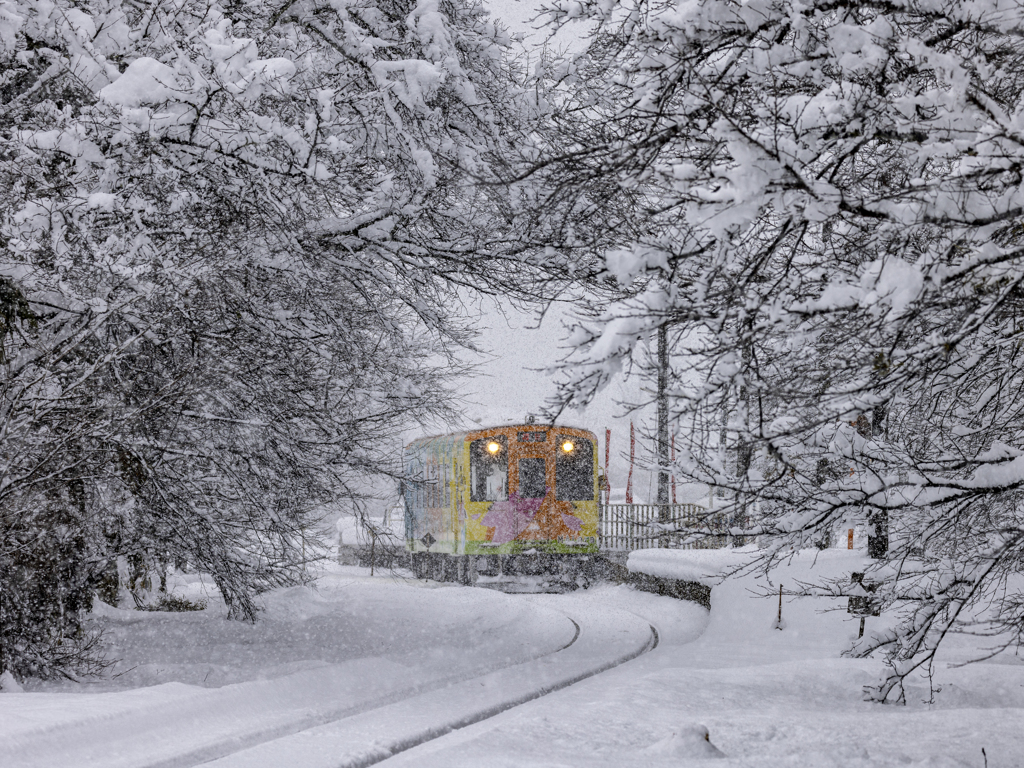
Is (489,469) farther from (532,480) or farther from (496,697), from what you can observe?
(496,697)

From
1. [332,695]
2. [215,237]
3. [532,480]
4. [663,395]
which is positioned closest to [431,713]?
[332,695]

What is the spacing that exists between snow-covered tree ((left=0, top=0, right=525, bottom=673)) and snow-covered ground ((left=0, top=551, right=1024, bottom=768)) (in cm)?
145

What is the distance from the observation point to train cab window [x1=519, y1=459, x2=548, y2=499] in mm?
20922

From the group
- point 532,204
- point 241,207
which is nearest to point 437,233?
point 532,204

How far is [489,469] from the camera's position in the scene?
20.8 meters

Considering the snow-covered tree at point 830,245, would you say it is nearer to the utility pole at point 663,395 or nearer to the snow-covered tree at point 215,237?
the utility pole at point 663,395

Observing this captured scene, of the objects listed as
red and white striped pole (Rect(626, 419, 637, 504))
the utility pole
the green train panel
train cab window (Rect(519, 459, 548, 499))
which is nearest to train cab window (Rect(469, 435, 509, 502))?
the green train panel

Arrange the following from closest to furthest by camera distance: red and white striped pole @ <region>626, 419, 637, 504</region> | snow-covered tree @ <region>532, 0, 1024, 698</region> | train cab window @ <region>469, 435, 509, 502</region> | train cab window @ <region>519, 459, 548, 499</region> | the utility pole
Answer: snow-covered tree @ <region>532, 0, 1024, 698</region>, the utility pole, red and white striped pole @ <region>626, 419, 637, 504</region>, train cab window @ <region>469, 435, 509, 502</region>, train cab window @ <region>519, 459, 548, 499</region>

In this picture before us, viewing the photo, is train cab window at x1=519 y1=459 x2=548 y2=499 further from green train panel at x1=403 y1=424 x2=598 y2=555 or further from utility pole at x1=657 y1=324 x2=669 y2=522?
utility pole at x1=657 y1=324 x2=669 y2=522

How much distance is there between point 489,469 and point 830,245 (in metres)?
15.0

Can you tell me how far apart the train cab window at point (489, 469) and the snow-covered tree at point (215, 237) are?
10254 mm

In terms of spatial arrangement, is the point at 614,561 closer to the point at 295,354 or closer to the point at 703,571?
the point at 703,571

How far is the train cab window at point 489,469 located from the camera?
2066 cm

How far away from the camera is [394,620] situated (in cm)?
1388
